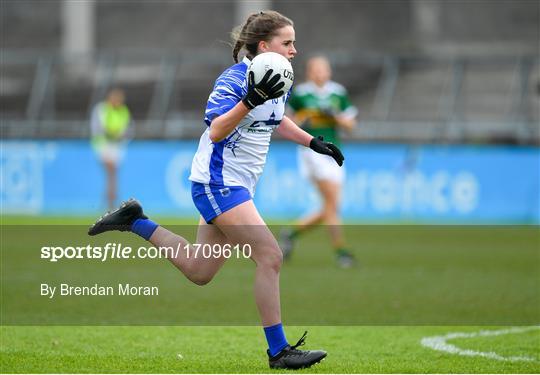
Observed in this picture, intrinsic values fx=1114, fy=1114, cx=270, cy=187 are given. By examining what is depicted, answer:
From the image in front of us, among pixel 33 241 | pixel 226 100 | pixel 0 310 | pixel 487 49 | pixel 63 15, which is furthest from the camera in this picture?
pixel 63 15

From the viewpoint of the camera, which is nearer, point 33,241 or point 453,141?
point 33,241

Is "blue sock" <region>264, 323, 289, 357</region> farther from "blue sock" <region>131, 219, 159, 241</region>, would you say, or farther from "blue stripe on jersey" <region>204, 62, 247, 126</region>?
"blue stripe on jersey" <region>204, 62, 247, 126</region>

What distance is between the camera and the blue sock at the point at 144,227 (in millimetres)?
7457

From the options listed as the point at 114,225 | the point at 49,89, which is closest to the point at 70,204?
the point at 49,89

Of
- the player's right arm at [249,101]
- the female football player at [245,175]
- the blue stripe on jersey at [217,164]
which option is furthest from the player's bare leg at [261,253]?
the player's right arm at [249,101]

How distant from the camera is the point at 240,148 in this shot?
22.6 feet

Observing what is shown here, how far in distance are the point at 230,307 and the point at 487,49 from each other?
21.3 metres

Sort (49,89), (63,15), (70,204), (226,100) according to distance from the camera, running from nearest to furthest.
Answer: (226,100), (70,204), (49,89), (63,15)

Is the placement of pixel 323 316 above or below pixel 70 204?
above

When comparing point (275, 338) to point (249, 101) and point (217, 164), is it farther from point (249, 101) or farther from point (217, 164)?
point (249, 101)

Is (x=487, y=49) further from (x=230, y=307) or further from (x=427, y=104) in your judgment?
(x=230, y=307)

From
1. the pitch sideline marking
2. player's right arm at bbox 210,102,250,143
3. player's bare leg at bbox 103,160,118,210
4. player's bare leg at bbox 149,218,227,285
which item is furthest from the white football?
player's bare leg at bbox 103,160,118,210

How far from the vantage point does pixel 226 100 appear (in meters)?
6.64
